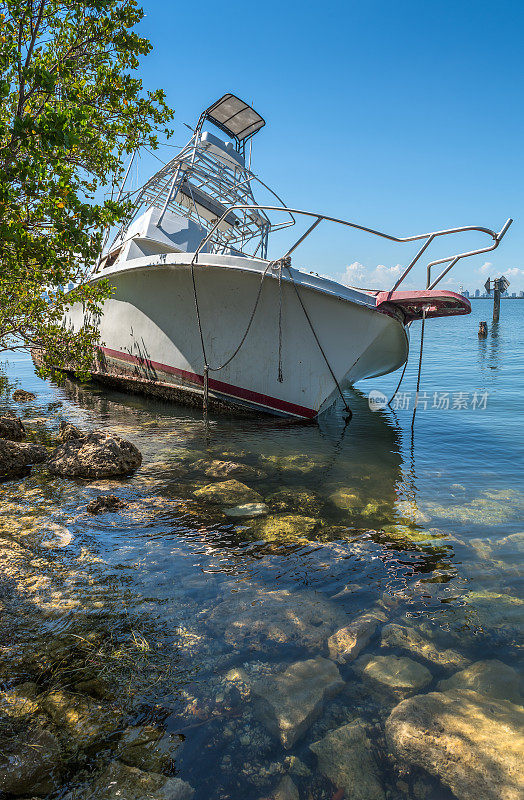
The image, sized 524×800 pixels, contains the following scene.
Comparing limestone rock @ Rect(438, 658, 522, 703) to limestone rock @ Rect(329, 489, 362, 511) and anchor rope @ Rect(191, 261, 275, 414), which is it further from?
anchor rope @ Rect(191, 261, 275, 414)

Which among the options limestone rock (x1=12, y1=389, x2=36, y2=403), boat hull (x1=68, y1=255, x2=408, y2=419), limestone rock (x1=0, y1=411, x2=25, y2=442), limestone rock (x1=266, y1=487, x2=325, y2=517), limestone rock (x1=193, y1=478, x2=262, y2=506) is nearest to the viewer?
limestone rock (x1=266, y1=487, x2=325, y2=517)

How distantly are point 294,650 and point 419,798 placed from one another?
99 centimetres

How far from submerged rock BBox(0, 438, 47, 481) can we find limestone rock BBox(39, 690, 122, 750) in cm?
407

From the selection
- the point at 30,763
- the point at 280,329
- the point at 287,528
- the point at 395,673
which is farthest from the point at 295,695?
the point at 280,329

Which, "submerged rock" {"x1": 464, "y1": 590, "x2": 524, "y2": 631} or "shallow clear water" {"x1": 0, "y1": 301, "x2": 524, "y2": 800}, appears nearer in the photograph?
"shallow clear water" {"x1": 0, "y1": 301, "x2": 524, "y2": 800}

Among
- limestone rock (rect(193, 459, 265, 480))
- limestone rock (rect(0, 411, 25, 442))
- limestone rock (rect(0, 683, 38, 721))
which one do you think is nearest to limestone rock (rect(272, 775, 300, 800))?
limestone rock (rect(0, 683, 38, 721))

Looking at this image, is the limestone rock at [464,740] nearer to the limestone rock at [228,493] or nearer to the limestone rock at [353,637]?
the limestone rock at [353,637]

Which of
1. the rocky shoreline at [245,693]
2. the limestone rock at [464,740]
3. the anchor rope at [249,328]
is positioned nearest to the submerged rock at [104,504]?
the rocky shoreline at [245,693]

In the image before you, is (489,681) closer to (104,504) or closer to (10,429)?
(104,504)

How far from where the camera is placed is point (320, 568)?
149 inches

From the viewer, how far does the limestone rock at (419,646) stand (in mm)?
2730

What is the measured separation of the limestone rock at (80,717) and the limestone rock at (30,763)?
86mm

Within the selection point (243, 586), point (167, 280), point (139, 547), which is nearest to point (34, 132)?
point (139, 547)

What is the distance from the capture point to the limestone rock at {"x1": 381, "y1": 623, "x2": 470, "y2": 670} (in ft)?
8.96
